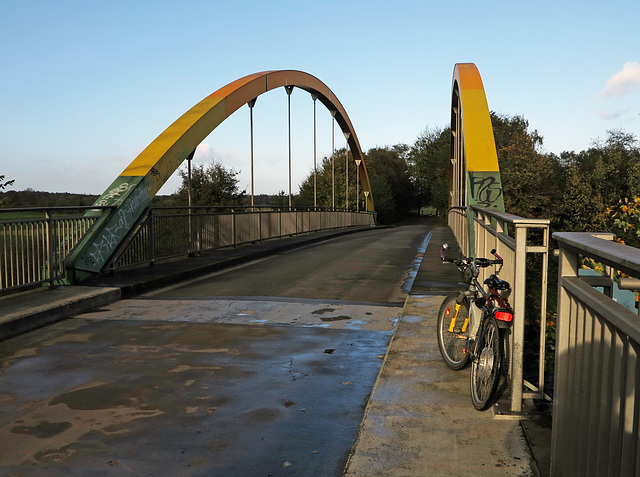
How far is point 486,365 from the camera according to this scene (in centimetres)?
Result: 404

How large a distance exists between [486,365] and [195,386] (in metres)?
2.16

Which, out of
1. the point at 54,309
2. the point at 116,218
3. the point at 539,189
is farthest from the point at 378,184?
the point at 54,309

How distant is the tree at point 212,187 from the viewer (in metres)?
42.0

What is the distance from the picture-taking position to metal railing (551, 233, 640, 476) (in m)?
1.74

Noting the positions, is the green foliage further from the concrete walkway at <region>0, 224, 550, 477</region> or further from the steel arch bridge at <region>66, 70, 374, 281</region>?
the concrete walkway at <region>0, 224, 550, 477</region>

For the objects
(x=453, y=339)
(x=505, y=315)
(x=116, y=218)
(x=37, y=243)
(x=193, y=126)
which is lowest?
(x=453, y=339)

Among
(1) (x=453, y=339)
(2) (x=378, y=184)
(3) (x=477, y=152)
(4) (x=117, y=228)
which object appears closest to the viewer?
(1) (x=453, y=339)

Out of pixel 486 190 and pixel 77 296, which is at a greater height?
pixel 486 190

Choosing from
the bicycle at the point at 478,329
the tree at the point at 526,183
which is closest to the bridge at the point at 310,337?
the bicycle at the point at 478,329

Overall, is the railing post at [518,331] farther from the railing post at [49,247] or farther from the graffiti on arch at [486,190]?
the graffiti on arch at [486,190]

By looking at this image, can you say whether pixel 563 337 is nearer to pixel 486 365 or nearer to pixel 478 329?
pixel 486 365

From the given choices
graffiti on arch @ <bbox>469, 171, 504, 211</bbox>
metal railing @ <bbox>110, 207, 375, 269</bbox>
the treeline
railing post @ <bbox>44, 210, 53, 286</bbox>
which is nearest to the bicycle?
railing post @ <bbox>44, 210, 53, 286</bbox>

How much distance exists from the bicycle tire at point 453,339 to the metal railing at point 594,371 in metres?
2.13

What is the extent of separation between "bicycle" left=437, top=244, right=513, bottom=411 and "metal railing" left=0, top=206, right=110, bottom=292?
505 cm
